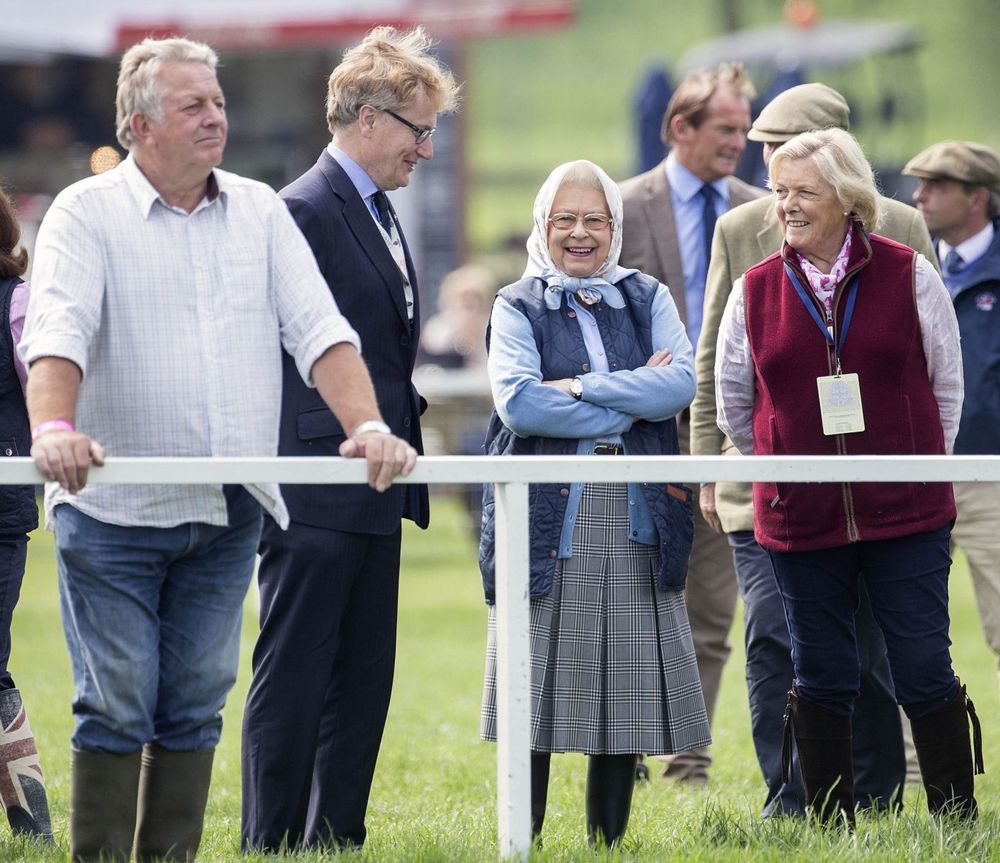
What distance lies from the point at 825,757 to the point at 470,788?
5.21 ft

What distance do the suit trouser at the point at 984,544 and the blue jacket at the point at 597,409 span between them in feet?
5.71

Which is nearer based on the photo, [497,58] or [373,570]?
[373,570]

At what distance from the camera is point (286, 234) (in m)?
4.10

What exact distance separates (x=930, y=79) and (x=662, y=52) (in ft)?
25.0

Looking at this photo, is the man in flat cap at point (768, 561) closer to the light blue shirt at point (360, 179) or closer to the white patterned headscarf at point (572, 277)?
the white patterned headscarf at point (572, 277)

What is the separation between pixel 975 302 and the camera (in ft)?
20.7

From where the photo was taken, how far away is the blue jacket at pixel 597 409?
4.65 meters

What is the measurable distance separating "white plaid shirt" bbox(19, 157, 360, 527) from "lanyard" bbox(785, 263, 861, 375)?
129 centimetres

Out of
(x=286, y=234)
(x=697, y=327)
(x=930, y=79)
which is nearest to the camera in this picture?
(x=286, y=234)

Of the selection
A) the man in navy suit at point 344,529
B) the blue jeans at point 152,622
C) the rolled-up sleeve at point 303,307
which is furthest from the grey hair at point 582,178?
the blue jeans at point 152,622

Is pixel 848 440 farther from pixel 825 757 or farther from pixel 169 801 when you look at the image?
pixel 169 801

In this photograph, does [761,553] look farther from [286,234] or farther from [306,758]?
[286,234]

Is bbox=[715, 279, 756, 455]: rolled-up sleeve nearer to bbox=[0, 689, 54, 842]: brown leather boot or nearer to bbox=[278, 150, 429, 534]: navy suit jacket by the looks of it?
bbox=[278, 150, 429, 534]: navy suit jacket

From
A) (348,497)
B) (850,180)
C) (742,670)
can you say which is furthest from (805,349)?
(742,670)
